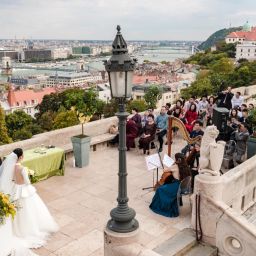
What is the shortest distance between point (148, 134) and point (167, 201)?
3.84 metres

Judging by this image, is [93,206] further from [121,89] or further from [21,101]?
[21,101]

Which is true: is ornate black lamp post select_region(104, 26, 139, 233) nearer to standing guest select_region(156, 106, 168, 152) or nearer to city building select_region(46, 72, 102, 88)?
standing guest select_region(156, 106, 168, 152)

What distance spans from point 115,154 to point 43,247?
193 inches

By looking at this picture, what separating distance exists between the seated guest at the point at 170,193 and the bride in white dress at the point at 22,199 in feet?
7.15

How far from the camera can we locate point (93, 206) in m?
7.73

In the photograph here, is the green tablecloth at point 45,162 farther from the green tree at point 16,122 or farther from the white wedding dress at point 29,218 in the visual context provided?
the green tree at point 16,122

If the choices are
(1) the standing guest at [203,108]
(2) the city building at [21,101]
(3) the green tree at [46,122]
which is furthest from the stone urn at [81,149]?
(2) the city building at [21,101]

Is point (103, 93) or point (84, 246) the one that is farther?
point (103, 93)

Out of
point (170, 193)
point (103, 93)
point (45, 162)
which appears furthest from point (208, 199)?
point (103, 93)

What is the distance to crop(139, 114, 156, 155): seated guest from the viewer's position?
1091 cm

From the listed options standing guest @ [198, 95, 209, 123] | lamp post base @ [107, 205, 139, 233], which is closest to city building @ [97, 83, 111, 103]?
standing guest @ [198, 95, 209, 123]

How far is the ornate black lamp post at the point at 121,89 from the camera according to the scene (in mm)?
4520

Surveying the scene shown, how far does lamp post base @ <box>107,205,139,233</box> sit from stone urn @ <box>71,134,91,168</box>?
4.59 metres

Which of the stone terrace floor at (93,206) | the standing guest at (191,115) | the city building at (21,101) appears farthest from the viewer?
the city building at (21,101)
